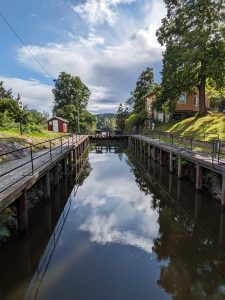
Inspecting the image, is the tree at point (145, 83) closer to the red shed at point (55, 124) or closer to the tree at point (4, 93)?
the red shed at point (55, 124)

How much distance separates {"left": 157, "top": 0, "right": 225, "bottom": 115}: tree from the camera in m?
22.7

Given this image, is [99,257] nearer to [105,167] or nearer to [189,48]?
[105,167]

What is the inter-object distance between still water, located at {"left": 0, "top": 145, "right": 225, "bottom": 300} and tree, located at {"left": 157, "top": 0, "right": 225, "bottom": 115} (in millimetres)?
15468

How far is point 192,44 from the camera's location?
22.8 m

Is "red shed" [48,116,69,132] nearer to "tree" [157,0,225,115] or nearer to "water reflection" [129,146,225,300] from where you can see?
"tree" [157,0,225,115]

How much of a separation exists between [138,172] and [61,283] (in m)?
14.7

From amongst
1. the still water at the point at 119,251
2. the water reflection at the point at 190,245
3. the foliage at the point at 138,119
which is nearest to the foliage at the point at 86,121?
the foliage at the point at 138,119

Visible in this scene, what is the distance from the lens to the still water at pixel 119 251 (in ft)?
18.5

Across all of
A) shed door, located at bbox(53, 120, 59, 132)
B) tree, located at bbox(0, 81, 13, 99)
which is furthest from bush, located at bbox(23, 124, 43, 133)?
tree, located at bbox(0, 81, 13, 99)

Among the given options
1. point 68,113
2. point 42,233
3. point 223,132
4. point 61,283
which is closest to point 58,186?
point 42,233

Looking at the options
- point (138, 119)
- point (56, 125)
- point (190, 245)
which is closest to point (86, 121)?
point (56, 125)

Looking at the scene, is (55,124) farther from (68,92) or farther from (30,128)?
(30,128)

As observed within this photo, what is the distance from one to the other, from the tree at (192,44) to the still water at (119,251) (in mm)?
15468

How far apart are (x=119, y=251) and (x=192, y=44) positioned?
21.2 metres
